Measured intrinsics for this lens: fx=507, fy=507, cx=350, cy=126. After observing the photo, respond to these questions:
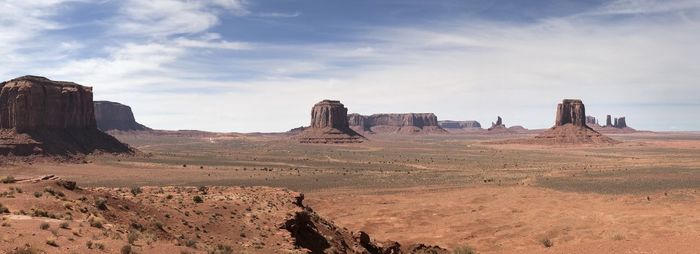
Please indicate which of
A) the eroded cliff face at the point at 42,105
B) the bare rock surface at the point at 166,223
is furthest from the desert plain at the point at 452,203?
the eroded cliff face at the point at 42,105

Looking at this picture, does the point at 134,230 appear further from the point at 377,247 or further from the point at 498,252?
the point at 498,252

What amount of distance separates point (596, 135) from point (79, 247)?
192 metres

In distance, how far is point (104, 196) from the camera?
2170cm

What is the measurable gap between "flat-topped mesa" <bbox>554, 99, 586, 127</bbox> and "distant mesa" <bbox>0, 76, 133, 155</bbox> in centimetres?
15198

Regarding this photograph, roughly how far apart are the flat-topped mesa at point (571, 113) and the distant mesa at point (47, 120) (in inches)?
5984

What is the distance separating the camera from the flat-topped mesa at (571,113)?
186875mm

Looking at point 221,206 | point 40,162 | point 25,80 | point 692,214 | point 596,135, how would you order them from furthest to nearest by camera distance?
point 596,135 → point 25,80 → point 40,162 → point 692,214 → point 221,206

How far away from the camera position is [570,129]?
7264 inches

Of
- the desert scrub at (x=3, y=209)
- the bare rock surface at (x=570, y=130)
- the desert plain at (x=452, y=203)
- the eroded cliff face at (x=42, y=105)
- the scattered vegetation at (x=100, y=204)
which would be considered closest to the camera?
the desert scrub at (x=3, y=209)

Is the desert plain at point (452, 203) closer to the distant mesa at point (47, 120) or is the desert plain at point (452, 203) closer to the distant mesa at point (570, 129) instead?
the distant mesa at point (47, 120)

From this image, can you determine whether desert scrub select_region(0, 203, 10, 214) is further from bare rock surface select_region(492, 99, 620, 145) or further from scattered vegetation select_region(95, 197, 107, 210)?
bare rock surface select_region(492, 99, 620, 145)

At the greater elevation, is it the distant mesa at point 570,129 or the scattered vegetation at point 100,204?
the distant mesa at point 570,129

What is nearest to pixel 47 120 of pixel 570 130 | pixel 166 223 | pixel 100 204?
pixel 100 204

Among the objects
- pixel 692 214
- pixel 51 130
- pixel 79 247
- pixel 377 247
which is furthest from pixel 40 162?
pixel 692 214
